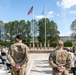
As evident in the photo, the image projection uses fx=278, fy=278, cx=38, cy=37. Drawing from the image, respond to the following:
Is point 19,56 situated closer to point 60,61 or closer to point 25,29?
point 60,61

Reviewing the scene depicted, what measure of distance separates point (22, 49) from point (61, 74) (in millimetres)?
1185

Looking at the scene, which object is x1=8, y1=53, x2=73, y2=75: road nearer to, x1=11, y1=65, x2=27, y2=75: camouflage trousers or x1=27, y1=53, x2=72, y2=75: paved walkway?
x1=27, y1=53, x2=72, y2=75: paved walkway

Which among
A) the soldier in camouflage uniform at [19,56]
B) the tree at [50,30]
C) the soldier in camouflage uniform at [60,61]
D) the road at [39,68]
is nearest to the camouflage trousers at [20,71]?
the soldier in camouflage uniform at [19,56]

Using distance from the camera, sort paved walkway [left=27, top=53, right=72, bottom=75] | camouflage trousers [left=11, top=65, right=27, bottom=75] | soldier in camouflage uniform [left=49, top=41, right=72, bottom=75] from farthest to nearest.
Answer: paved walkway [left=27, top=53, right=72, bottom=75]
camouflage trousers [left=11, top=65, right=27, bottom=75]
soldier in camouflage uniform [left=49, top=41, right=72, bottom=75]

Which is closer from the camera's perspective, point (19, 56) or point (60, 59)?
point (60, 59)

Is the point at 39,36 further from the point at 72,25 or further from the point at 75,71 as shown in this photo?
the point at 75,71

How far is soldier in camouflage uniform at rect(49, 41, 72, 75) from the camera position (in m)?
6.79

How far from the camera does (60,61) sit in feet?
22.4

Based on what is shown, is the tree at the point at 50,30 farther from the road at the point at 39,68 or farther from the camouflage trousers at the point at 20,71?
the camouflage trousers at the point at 20,71

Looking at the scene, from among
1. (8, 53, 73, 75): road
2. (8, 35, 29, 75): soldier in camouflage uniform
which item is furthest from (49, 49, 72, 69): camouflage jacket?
(8, 53, 73, 75): road

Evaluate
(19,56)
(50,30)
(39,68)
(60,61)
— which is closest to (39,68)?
(39,68)

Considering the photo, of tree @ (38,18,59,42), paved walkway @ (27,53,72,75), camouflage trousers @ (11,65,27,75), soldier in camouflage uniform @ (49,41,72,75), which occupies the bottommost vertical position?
paved walkway @ (27,53,72,75)

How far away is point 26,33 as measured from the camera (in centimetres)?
A: 10050

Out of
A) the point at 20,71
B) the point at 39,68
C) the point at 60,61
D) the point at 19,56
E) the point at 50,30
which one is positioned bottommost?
the point at 39,68
